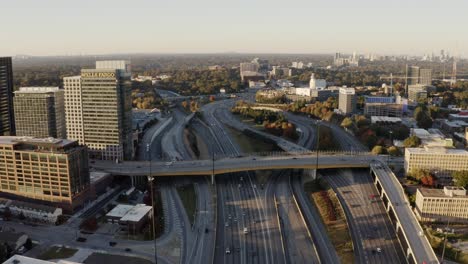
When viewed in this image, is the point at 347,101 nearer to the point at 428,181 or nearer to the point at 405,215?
the point at 428,181

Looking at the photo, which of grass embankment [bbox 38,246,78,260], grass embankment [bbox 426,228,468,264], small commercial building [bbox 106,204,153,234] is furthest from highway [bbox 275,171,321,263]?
grass embankment [bbox 38,246,78,260]

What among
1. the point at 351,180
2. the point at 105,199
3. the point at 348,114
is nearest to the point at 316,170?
the point at 351,180

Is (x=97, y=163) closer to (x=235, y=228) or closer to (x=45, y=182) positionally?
(x=45, y=182)

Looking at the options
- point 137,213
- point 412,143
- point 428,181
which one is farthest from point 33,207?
point 412,143

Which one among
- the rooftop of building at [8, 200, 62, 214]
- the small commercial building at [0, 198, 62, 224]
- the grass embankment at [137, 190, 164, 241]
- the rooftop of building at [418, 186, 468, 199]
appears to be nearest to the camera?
the grass embankment at [137, 190, 164, 241]

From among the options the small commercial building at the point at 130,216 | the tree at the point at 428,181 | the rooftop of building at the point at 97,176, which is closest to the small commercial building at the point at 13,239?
the small commercial building at the point at 130,216

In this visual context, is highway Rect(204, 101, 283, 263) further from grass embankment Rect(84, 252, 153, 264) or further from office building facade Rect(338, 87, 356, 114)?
office building facade Rect(338, 87, 356, 114)
